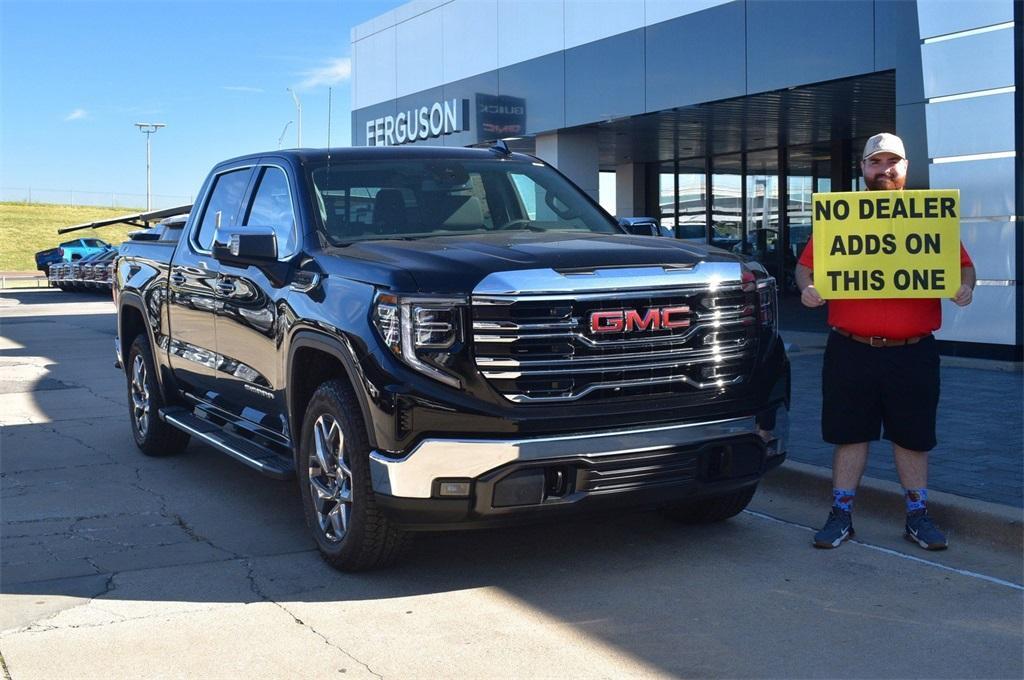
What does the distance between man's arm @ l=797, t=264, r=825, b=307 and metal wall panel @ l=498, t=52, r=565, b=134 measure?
15.9 m

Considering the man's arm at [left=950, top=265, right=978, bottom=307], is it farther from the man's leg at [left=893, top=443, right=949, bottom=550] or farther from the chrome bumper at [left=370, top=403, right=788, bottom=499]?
the chrome bumper at [left=370, top=403, right=788, bottom=499]

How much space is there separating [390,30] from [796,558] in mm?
23033

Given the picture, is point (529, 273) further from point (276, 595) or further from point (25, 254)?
point (25, 254)

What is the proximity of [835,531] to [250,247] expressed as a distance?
314 centimetres

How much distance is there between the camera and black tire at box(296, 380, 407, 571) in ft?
16.3

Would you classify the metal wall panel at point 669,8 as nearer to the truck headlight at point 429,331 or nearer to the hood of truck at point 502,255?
the hood of truck at point 502,255

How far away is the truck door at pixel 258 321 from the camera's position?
19.1 ft

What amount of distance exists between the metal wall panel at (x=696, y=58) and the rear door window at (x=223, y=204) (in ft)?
37.2

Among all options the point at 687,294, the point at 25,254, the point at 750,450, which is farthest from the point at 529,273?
the point at 25,254

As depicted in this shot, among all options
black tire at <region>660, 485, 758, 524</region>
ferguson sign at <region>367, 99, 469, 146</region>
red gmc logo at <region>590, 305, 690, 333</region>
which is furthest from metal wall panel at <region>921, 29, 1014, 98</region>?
ferguson sign at <region>367, 99, 469, 146</region>

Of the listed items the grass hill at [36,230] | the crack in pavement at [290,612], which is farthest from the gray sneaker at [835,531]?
the grass hill at [36,230]

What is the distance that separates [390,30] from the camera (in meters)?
26.7

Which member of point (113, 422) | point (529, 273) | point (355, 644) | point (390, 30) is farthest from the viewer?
point (390, 30)

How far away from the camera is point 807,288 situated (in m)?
5.58
